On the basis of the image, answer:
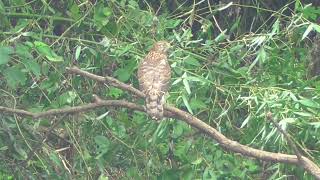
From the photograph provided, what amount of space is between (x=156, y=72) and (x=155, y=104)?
0.44 metres

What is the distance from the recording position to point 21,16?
4.05 meters

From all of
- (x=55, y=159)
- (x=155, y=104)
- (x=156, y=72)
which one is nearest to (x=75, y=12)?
(x=156, y=72)

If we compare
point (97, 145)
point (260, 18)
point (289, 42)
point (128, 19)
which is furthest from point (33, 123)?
point (260, 18)

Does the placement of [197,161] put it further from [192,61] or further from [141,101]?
[192,61]

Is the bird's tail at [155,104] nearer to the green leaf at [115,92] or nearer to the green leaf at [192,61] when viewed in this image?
the green leaf at [192,61]

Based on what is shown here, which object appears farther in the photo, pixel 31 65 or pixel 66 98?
pixel 66 98

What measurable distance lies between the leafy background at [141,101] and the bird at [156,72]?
0.05 meters

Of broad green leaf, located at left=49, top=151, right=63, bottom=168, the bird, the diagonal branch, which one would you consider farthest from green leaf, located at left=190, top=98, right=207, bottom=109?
broad green leaf, located at left=49, top=151, right=63, bottom=168

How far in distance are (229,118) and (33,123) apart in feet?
3.11

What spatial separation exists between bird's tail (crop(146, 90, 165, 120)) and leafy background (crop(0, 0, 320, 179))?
11cm

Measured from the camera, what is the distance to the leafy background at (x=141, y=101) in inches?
137

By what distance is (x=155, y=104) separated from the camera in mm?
3178

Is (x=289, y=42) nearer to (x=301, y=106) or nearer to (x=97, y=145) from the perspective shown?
(x=301, y=106)

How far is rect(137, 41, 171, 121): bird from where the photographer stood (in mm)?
3436
